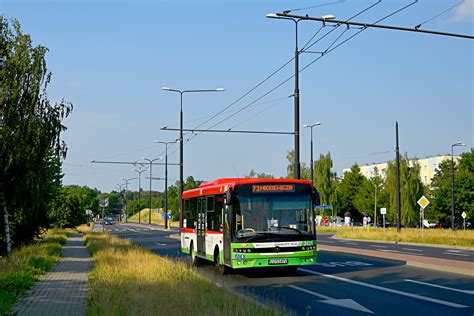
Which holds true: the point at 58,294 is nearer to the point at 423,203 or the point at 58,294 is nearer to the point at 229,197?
the point at 229,197

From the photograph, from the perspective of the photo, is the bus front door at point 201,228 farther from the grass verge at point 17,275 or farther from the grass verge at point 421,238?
the grass verge at point 421,238

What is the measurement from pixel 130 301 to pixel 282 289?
5452mm

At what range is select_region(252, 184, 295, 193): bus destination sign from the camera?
18.4m

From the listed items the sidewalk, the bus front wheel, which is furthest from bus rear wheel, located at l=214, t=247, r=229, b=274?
the sidewalk

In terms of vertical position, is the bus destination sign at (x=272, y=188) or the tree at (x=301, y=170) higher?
the tree at (x=301, y=170)

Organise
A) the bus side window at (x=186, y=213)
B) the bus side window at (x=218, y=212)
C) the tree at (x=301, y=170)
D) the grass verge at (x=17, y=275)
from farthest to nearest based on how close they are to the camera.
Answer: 1. the tree at (x=301, y=170)
2. the bus side window at (x=186, y=213)
3. the bus side window at (x=218, y=212)
4. the grass verge at (x=17, y=275)

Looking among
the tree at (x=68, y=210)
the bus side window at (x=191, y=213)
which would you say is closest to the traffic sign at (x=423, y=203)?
the bus side window at (x=191, y=213)

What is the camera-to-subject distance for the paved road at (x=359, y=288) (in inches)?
489

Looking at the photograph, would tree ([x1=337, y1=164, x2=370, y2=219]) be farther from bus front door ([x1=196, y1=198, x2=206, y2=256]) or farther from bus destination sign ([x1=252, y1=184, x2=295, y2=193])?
bus destination sign ([x1=252, y1=184, x2=295, y2=193])

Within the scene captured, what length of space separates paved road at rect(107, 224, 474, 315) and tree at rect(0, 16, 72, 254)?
6.39 metres

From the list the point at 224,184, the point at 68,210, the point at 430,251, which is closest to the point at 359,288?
the point at 224,184

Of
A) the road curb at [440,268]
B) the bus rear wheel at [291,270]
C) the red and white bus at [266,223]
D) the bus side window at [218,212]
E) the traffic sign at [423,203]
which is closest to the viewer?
the red and white bus at [266,223]

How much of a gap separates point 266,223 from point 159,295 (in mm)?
6375

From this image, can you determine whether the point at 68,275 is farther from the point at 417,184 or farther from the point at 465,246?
the point at 417,184
